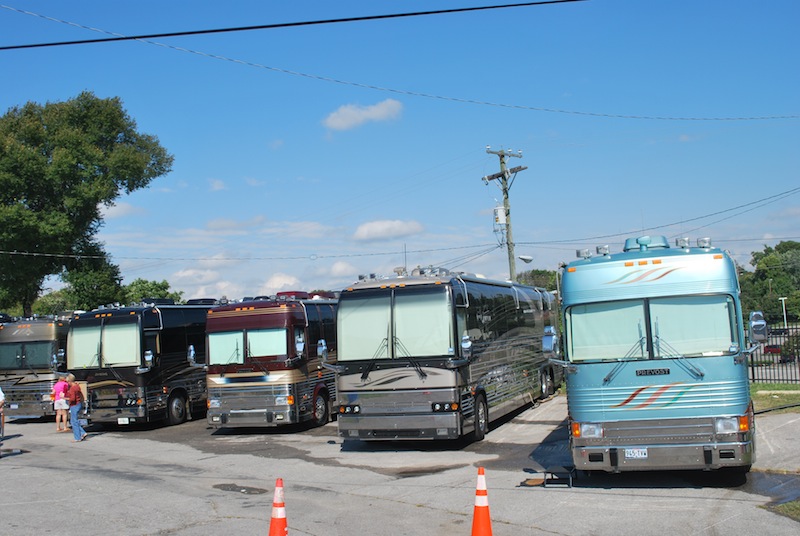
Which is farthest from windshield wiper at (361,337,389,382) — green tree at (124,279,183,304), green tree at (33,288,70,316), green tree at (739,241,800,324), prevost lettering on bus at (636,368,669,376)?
green tree at (33,288,70,316)

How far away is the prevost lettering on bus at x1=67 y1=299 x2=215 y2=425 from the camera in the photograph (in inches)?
808

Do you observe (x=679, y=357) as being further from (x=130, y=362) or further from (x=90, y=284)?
(x=90, y=284)

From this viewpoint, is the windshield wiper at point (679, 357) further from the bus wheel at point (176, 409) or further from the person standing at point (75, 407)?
the bus wheel at point (176, 409)

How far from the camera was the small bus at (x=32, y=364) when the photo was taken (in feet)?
78.2

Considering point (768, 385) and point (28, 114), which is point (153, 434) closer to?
point (768, 385)

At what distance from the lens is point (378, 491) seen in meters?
11.1

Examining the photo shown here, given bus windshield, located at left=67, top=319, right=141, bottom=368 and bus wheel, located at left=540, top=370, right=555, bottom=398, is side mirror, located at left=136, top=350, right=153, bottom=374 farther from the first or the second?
bus wheel, located at left=540, top=370, right=555, bottom=398

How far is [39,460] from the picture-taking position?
15.9m

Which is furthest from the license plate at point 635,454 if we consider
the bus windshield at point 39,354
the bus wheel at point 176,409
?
the bus windshield at point 39,354

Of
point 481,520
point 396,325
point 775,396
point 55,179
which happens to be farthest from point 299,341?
point 55,179

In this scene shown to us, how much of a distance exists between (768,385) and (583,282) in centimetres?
1277

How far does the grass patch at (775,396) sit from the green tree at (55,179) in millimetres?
32289

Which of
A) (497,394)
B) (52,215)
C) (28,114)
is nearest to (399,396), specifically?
(497,394)

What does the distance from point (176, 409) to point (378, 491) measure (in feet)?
40.9
